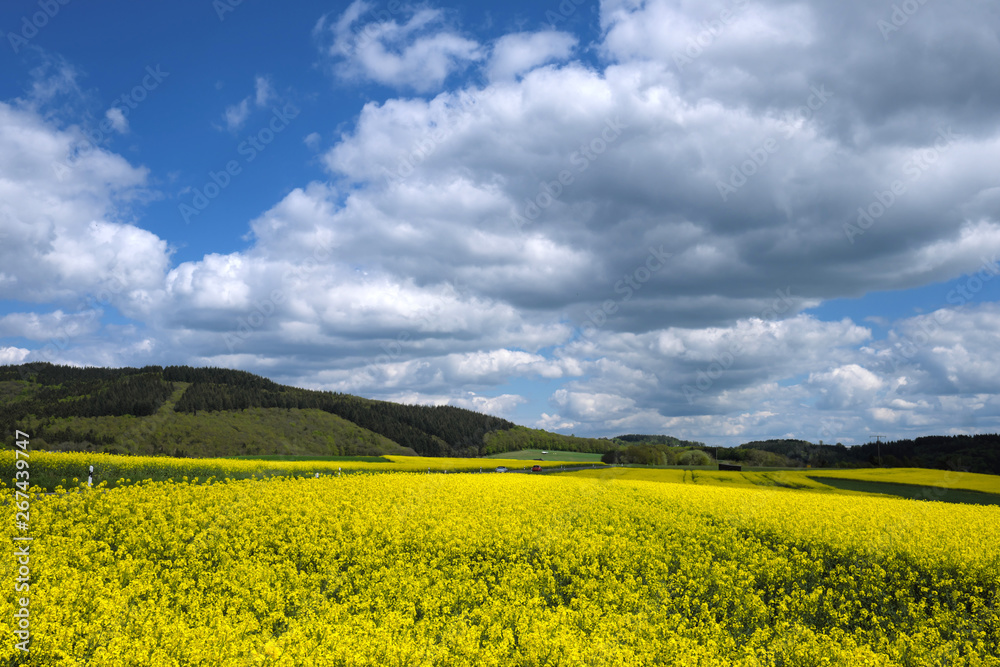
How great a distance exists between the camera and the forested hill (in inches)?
4557

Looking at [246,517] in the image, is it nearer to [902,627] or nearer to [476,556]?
[476,556]

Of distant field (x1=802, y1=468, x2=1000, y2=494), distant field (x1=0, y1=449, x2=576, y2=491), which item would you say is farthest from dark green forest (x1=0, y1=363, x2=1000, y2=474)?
distant field (x1=0, y1=449, x2=576, y2=491)

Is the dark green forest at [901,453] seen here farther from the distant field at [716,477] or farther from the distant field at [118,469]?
the distant field at [118,469]

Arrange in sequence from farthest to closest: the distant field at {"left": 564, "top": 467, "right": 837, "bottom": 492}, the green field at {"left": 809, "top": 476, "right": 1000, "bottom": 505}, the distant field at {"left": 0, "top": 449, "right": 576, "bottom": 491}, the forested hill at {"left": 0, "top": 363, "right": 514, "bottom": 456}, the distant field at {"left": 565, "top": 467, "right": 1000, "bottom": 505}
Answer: the forested hill at {"left": 0, "top": 363, "right": 514, "bottom": 456} < the distant field at {"left": 564, "top": 467, "right": 837, "bottom": 492} < the distant field at {"left": 565, "top": 467, "right": 1000, "bottom": 505} < the green field at {"left": 809, "top": 476, "right": 1000, "bottom": 505} < the distant field at {"left": 0, "top": 449, "right": 576, "bottom": 491}

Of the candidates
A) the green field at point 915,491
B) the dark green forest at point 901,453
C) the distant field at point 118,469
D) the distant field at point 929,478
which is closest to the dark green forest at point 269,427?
the dark green forest at point 901,453

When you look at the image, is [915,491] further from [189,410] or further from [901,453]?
[189,410]

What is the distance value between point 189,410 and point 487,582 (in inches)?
5512

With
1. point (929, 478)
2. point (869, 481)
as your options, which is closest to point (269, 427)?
point (869, 481)

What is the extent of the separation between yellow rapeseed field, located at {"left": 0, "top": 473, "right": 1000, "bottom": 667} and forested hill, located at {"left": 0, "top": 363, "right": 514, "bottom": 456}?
109 meters

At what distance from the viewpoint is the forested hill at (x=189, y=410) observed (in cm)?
11575

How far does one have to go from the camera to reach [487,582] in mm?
12352

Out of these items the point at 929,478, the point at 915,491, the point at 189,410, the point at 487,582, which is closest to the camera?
the point at 487,582

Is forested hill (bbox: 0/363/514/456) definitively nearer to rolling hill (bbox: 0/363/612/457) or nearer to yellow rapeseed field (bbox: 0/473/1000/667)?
rolling hill (bbox: 0/363/612/457)

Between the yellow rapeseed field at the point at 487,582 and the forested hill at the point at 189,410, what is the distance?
10935 centimetres
